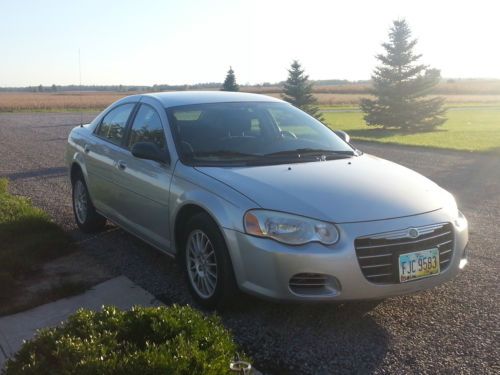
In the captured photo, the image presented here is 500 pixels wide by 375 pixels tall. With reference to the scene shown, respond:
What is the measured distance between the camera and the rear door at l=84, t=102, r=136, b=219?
588 centimetres

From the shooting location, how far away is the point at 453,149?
668 inches

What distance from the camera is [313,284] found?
12.3 ft

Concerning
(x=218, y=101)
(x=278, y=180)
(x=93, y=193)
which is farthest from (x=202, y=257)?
(x=93, y=193)

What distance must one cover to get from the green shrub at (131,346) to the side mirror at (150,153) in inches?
76.5

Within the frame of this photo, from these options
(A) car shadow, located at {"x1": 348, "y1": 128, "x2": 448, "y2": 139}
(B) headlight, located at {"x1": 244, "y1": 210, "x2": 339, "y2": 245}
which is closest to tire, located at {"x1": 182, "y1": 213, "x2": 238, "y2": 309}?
(B) headlight, located at {"x1": 244, "y1": 210, "x2": 339, "y2": 245}

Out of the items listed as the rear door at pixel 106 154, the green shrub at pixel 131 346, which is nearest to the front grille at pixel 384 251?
the green shrub at pixel 131 346

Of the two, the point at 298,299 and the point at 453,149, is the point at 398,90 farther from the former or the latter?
the point at 298,299

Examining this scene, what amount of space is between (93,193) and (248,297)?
2.85 m

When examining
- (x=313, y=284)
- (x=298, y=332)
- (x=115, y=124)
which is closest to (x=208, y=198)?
(x=313, y=284)

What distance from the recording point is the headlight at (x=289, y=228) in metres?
3.72

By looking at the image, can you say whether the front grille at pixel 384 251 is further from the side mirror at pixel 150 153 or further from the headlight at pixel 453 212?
the side mirror at pixel 150 153

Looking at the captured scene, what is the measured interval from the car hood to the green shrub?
3.70ft

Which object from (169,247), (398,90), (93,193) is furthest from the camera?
(398,90)

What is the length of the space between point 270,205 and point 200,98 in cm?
218
